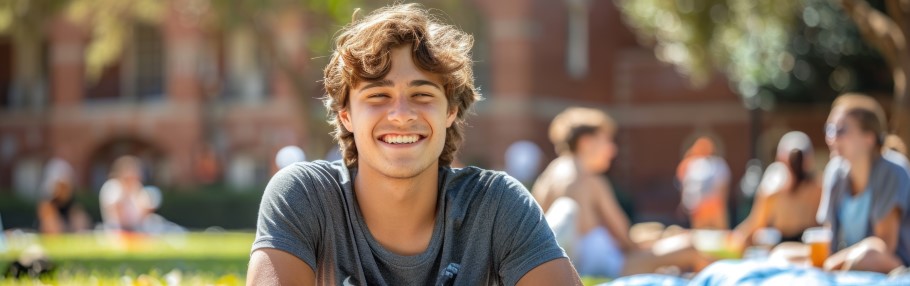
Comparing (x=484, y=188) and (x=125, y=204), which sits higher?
(x=484, y=188)

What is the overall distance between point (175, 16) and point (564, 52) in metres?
10.7

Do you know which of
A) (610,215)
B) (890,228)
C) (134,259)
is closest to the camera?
(890,228)

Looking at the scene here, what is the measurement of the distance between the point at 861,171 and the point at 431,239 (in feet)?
14.1

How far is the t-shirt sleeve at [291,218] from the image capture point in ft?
11.3

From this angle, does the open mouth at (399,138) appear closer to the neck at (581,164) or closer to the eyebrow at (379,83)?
the eyebrow at (379,83)

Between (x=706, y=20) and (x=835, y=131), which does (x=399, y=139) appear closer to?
(x=835, y=131)

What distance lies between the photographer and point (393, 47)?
136 inches

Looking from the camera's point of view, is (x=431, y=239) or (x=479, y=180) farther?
(x=479, y=180)

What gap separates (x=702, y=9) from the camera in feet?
54.6

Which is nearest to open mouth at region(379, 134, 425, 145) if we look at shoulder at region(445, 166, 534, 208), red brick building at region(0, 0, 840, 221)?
shoulder at region(445, 166, 534, 208)

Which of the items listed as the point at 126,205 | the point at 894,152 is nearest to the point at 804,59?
the point at 126,205

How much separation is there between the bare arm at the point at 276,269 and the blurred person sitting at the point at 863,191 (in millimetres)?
4096

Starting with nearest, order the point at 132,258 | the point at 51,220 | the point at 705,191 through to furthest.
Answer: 1. the point at 132,258
2. the point at 705,191
3. the point at 51,220

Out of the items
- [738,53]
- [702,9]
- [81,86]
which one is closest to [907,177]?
[702,9]
